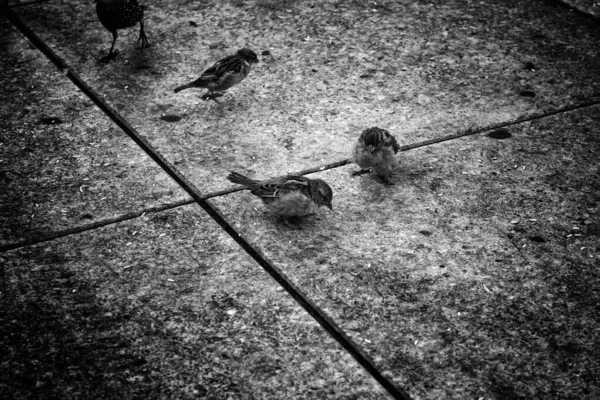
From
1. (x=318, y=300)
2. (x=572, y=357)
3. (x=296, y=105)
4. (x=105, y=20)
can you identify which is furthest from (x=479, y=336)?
(x=105, y=20)

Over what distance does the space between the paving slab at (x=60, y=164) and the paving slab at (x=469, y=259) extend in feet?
2.40

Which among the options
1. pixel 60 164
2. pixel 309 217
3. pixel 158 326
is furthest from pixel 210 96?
pixel 158 326

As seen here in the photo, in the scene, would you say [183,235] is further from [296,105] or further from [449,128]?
[449,128]

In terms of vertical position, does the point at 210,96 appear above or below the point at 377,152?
below

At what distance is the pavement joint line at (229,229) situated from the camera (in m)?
3.98

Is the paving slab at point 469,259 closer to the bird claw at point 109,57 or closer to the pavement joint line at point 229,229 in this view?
the pavement joint line at point 229,229

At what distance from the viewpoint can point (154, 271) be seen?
15.1 ft

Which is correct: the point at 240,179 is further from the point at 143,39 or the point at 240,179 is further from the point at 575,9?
the point at 575,9

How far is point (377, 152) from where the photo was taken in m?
5.23

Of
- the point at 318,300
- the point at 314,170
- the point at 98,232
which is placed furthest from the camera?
the point at 314,170

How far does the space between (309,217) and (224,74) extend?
1.67m

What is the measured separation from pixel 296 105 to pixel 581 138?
2.27 m

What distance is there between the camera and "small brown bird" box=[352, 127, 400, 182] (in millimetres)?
5245

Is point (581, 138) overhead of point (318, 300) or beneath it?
overhead
